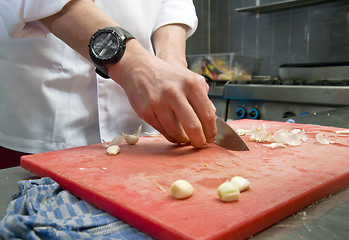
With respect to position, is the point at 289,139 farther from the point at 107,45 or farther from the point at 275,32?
the point at 275,32

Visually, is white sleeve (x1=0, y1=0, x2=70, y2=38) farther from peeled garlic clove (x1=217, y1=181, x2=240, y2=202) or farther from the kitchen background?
the kitchen background

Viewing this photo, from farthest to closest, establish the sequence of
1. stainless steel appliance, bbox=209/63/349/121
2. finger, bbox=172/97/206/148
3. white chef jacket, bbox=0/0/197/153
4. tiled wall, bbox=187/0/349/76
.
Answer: tiled wall, bbox=187/0/349/76 → stainless steel appliance, bbox=209/63/349/121 → white chef jacket, bbox=0/0/197/153 → finger, bbox=172/97/206/148

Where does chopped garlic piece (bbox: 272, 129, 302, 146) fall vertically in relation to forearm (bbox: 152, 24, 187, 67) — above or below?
below

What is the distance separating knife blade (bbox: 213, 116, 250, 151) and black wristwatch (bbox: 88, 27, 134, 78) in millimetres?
296

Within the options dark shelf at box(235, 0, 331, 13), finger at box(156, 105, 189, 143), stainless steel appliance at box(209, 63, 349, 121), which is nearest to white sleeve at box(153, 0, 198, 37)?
finger at box(156, 105, 189, 143)

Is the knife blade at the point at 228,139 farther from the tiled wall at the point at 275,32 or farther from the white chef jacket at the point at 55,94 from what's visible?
the tiled wall at the point at 275,32

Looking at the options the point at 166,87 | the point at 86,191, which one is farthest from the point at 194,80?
the point at 86,191

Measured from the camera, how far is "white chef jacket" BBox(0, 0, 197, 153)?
36.6 inches

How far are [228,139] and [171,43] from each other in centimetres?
39

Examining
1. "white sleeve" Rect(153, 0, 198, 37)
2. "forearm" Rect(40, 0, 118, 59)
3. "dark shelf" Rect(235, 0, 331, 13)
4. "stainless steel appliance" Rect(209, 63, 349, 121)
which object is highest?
"dark shelf" Rect(235, 0, 331, 13)

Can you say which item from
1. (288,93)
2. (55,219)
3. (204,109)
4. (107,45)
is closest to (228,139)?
(204,109)

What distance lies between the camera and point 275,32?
8.73ft

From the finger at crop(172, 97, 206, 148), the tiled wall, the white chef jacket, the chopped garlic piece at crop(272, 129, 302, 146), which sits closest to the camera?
the finger at crop(172, 97, 206, 148)

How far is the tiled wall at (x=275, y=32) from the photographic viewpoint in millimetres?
2330
